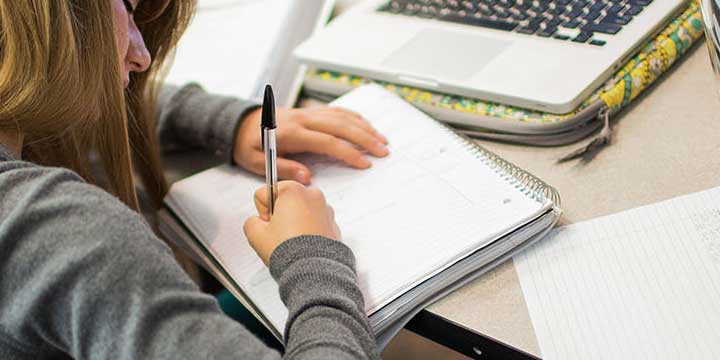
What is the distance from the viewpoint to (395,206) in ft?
2.46

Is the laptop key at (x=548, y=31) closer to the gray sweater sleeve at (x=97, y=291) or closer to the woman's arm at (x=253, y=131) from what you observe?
the woman's arm at (x=253, y=131)

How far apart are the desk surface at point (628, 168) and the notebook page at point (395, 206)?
39 mm

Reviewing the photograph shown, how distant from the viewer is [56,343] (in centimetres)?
58

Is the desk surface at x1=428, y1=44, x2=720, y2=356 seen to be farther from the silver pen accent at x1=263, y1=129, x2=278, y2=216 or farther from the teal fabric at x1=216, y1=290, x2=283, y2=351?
the teal fabric at x1=216, y1=290, x2=283, y2=351

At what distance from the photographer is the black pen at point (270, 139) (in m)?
0.69

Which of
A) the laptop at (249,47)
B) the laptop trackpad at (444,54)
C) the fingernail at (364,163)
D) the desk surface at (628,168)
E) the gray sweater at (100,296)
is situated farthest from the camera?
the laptop at (249,47)

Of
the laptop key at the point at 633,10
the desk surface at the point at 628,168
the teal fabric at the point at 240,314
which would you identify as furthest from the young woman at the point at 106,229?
the laptop key at the point at 633,10

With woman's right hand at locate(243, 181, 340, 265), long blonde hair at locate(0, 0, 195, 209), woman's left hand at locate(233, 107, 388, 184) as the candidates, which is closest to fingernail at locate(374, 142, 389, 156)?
woman's left hand at locate(233, 107, 388, 184)

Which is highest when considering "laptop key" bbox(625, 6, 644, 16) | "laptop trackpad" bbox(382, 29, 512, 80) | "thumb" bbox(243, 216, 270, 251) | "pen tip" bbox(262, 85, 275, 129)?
"pen tip" bbox(262, 85, 275, 129)

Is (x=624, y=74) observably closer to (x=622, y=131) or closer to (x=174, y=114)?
(x=622, y=131)

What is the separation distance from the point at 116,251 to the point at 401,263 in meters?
0.24

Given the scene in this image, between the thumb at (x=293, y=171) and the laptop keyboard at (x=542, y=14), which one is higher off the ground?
the laptop keyboard at (x=542, y=14)

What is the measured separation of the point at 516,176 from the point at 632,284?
17 centimetres

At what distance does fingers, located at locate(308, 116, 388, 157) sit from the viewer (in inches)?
32.7
